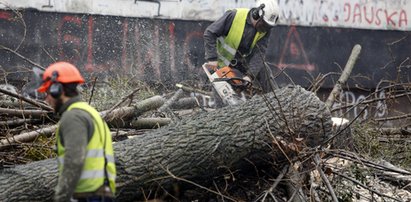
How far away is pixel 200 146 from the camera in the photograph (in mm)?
6148

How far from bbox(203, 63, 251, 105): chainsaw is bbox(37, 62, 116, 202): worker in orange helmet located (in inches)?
119

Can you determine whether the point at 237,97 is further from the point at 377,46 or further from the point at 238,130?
the point at 377,46

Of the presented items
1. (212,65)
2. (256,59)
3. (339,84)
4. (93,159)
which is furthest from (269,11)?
(93,159)

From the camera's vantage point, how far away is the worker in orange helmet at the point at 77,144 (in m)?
4.72

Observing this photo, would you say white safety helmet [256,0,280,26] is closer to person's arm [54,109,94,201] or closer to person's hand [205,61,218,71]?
person's hand [205,61,218,71]

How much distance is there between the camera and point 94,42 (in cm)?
1220

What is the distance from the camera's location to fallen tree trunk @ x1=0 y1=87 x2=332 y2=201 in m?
5.94

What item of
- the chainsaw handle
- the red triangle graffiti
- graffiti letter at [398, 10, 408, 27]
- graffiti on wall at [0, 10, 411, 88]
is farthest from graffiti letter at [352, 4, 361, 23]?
the chainsaw handle

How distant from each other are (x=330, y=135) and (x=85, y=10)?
253 inches

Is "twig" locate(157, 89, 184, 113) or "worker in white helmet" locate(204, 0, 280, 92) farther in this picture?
"twig" locate(157, 89, 184, 113)

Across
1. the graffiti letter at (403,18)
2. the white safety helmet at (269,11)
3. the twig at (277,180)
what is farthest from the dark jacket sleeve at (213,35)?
the graffiti letter at (403,18)

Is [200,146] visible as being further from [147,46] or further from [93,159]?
[147,46]

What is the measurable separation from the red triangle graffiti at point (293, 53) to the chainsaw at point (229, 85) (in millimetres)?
5646

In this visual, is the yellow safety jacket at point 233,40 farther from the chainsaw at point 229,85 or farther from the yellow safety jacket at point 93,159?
the yellow safety jacket at point 93,159
